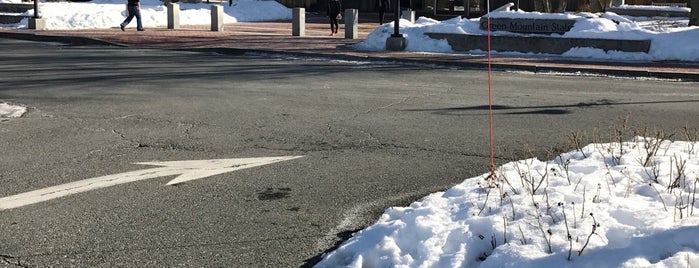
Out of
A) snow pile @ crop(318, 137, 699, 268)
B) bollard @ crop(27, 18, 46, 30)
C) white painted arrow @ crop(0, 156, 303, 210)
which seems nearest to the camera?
snow pile @ crop(318, 137, 699, 268)

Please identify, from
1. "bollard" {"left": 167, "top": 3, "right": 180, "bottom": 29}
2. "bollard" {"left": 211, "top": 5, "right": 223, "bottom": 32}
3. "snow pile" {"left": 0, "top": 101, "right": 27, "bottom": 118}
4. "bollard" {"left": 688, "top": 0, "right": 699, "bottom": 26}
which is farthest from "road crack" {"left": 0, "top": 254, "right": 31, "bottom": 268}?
"bollard" {"left": 167, "top": 3, "right": 180, "bottom": 29}

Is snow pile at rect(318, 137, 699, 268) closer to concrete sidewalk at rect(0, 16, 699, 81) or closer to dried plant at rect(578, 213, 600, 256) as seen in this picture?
dried plant at rect(578, 213, 600, 256)

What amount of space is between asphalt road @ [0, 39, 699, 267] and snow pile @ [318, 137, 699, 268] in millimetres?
528

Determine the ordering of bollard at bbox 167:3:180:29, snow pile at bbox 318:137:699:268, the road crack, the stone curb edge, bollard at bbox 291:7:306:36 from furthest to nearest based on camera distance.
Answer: bollard at bbox 167:3:180:29 → bollard at bbox 291:7:306:36 → the stone curb edge → the road crack → snow pile at bbox 318:137:699:268

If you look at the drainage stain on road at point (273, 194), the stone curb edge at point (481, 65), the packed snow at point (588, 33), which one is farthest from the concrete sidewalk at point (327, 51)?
the drainage stain on road at point (273, 194)

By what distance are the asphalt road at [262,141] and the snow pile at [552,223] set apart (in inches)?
20.8

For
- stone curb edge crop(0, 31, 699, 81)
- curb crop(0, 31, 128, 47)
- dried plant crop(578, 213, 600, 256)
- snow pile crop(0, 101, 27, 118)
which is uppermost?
curb crop(0, 31, 128, 47)

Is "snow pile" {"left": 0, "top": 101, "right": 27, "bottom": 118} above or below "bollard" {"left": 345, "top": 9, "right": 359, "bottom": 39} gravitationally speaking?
below

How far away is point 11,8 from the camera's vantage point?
34.3 m

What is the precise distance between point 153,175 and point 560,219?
11.8 ft

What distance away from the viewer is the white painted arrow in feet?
18.9

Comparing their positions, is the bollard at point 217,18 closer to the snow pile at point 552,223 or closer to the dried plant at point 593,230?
the snow pile at point 552,223

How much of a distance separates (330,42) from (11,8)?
750 inches

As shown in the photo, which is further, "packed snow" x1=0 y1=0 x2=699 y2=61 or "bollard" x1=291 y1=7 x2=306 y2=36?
"bollard" x1=291 y1=7 x2=306 y2=36
